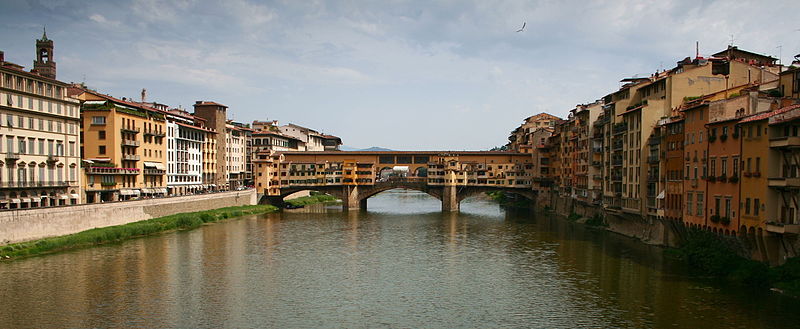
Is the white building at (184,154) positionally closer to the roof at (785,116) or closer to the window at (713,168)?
the window at (713,168)

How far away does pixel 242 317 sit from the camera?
24.0 m

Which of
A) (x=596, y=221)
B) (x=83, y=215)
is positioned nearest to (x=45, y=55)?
(x=83, y=215)

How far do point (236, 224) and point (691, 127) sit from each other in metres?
37.9

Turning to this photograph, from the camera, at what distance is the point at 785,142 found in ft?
82.1

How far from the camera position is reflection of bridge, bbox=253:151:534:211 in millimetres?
73875

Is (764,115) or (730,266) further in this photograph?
(730,266)

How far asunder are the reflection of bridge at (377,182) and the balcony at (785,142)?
48352 millimetres

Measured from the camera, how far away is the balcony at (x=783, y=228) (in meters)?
24.7

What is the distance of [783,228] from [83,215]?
3944 cm

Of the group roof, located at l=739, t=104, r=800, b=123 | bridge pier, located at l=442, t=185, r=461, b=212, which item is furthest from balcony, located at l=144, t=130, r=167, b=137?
roof, located at l=739, t=104, r=800, b=123

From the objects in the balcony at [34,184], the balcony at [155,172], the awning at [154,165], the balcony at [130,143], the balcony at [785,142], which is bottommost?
the balcony at [34,184]

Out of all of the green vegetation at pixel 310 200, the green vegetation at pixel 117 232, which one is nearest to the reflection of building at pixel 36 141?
the green vegetation at pixel 117 232

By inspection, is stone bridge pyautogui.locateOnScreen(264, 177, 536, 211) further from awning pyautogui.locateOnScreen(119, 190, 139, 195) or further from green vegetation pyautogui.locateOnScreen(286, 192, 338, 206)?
awning pyautogui.locateOnScreen(119, 190, 139, 195)

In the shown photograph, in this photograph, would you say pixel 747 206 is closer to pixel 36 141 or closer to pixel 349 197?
pixel 36 141
